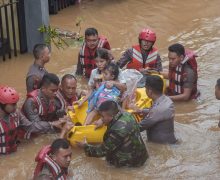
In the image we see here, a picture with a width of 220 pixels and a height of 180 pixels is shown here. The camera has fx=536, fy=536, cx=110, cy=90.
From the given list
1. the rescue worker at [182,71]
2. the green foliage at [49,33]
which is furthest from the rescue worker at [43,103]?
the green foliage at [49,33]

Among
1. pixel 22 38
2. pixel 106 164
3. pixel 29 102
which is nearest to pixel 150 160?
pixel 106 164

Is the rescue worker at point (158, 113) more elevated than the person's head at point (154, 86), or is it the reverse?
the person's head at point (154, 86)

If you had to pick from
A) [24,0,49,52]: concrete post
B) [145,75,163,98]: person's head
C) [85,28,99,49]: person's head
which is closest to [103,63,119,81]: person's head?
[145,75,163,98]: person's head

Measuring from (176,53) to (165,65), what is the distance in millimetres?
1886

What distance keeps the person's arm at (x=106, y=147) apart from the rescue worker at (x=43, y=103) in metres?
0.86

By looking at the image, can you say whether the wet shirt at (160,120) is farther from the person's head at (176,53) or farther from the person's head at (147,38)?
the person's head at (147,38)

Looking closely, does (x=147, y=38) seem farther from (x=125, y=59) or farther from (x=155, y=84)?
(x=155, y=84)

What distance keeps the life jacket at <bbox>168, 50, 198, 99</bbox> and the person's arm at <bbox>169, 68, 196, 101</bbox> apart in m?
0.07

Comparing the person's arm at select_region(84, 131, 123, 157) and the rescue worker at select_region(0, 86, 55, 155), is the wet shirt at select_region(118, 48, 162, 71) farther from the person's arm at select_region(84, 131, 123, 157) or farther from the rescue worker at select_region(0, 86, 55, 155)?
the person's arm at select_region(84, 131, 123, 157)

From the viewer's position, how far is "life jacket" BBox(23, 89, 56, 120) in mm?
7391

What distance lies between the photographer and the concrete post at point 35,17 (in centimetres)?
1060

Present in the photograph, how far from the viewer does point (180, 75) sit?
8.64 meters

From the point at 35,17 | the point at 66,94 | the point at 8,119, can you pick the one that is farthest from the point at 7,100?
the point at 35,17

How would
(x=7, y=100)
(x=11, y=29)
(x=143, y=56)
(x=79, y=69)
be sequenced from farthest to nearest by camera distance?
(x=11, y=29)
(x=79, y=69)
(x=143, y=56)
(x=7, y=100)
